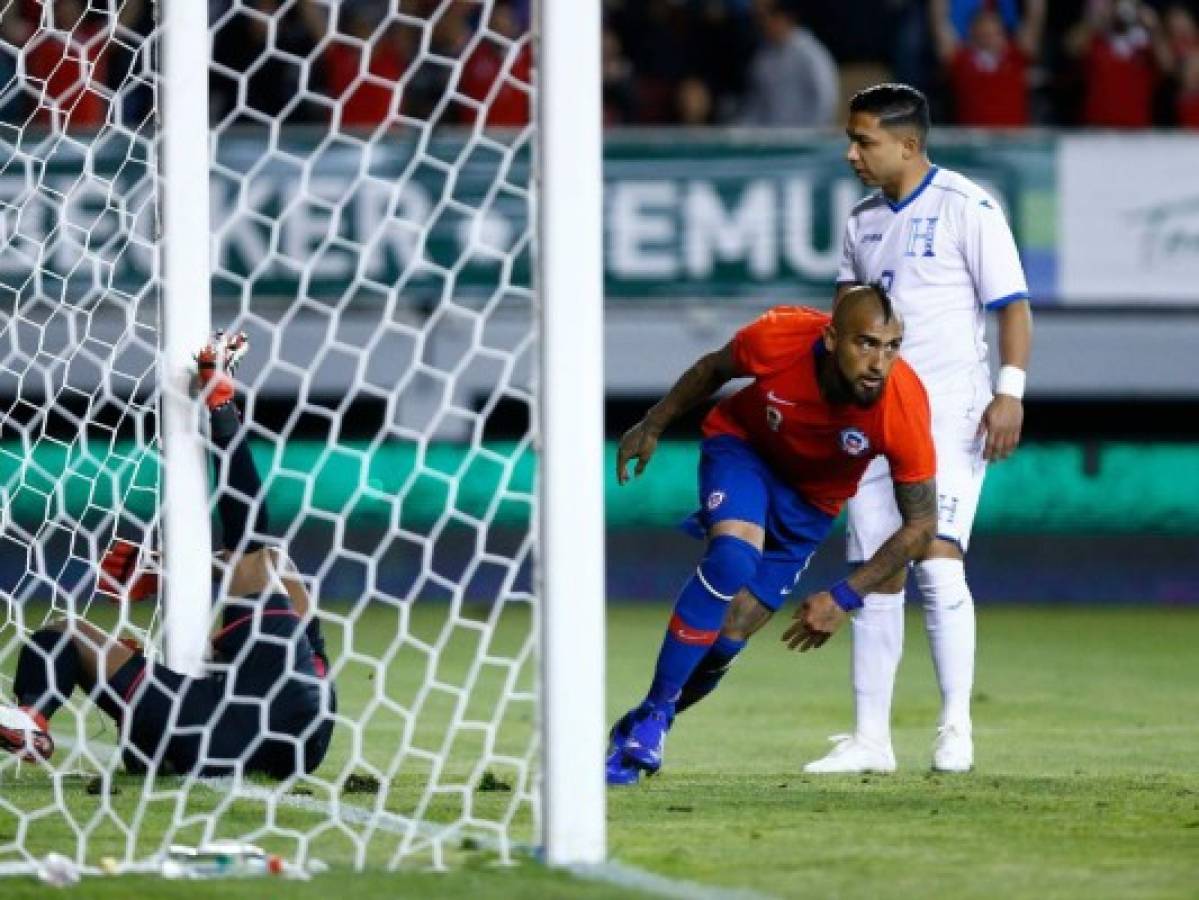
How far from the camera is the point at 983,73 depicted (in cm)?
1486

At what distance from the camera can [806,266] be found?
47.0 ft

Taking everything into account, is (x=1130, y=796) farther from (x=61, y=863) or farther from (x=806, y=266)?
(x=806, y=266)

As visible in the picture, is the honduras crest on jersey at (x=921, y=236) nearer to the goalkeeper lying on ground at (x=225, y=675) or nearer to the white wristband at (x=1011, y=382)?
the white wristband at (x=1011, y=382)

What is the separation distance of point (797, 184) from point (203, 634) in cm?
878

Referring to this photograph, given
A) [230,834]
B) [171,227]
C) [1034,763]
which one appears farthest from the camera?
[1034,763]

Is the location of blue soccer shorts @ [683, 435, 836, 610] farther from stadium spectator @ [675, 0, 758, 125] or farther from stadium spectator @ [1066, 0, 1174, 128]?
stadium spectator @ [1066, 0, 1174, 128]

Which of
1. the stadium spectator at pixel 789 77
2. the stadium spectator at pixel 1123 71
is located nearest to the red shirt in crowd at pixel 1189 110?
the stadium spectator at pixel 1123 71

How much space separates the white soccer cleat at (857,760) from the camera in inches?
248

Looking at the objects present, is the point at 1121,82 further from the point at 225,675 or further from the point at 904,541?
the point at 225,675

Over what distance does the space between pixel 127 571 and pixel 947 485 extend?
6.91 feet

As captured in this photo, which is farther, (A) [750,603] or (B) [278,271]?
(B) [278,271]

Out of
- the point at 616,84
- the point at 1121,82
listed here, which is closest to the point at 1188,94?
the point at 1121,82

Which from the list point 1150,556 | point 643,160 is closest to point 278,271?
point 643,160

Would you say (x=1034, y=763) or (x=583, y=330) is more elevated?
(x=583, y=330)
